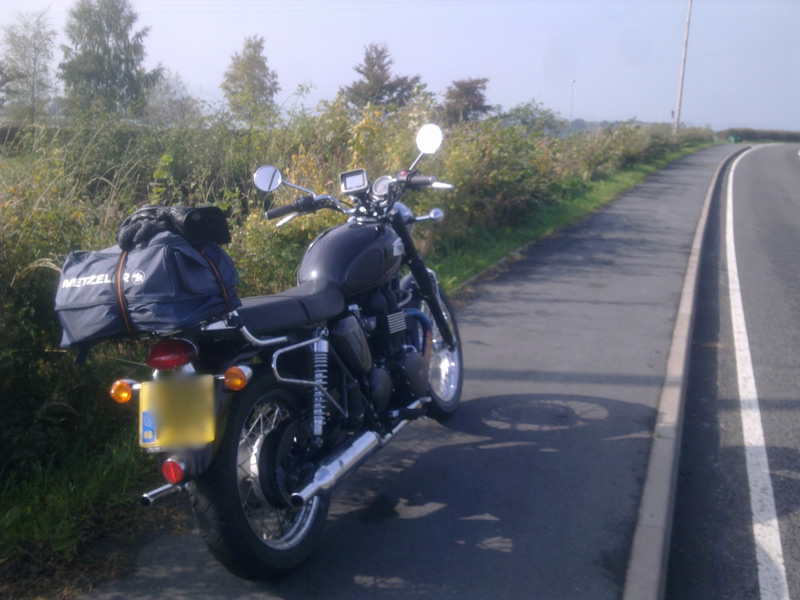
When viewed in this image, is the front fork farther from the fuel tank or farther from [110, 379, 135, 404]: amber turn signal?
[110, 379, 135, 404]: amber turn signal

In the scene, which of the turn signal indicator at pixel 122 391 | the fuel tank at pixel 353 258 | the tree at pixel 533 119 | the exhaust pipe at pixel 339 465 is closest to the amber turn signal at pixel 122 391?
the turn signal indicator at pixel 122 391

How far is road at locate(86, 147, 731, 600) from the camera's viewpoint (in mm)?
3229

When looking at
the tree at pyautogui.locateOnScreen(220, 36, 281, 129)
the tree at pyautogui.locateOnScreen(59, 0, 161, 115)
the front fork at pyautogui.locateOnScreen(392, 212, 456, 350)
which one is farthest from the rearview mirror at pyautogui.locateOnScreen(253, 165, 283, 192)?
the tree at pyautogui.locateOnScreen(59, 0, 161, 115)

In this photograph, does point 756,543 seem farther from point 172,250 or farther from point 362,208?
point 172,250

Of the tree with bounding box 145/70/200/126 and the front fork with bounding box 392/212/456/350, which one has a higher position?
the tree with bounding box 145/70/200/126

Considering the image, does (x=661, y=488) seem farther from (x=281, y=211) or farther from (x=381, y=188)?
(x=281, y=211)

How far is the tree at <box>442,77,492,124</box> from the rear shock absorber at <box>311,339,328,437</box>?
931cm

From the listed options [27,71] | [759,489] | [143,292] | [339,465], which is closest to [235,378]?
[143,292]

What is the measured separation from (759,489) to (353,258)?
8.94ft

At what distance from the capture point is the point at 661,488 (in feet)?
13.3

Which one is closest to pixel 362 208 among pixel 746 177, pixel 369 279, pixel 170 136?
pixel 369 279

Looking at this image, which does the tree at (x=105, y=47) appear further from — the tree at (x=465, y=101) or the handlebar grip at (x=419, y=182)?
the handlebar grip at (x=419, y=182)

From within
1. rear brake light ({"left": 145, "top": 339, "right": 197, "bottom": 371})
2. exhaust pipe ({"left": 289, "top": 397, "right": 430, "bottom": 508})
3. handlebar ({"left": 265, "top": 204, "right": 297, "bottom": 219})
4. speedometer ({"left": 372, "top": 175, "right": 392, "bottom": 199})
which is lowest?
exhaust pipe ({"left": 289, "top": 397, "right": 430, "bottom": 508})

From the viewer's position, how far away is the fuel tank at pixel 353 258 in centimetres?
383
